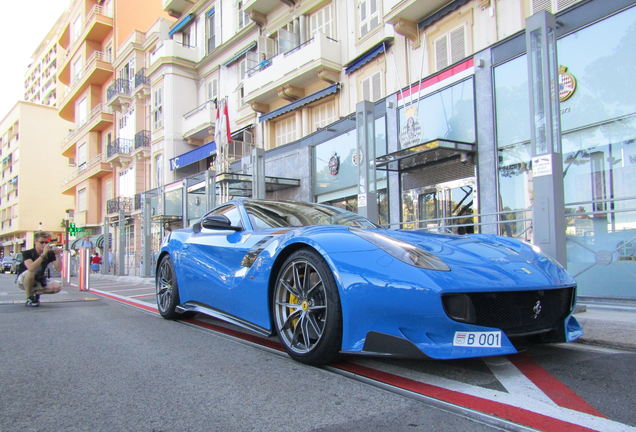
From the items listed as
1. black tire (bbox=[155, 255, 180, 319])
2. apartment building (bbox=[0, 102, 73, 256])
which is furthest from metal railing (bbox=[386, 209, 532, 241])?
apartment building (bbox=[0, 102, 73, 256])

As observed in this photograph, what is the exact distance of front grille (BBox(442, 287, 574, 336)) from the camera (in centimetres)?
253

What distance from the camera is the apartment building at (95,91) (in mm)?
31375

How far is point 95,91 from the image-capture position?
3397cm

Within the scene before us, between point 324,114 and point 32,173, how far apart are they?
54.8 m

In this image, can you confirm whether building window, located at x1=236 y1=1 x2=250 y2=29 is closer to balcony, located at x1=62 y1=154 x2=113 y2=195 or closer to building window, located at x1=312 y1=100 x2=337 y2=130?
building window, located at x1=312 y1=100 x2=337 y2=130

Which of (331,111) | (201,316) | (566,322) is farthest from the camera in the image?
(331,111)

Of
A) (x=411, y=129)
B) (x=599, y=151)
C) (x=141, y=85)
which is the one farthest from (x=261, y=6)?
(x=599, y=151)

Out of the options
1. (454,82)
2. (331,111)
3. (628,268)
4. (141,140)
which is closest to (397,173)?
(454,82)

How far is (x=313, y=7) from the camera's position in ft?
53.7

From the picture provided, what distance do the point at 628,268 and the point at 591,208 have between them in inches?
53.7

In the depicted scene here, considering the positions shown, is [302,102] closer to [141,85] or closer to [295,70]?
[295,70]


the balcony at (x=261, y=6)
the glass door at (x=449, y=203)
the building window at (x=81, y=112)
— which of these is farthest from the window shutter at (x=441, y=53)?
the building window at (x=81, y=112)

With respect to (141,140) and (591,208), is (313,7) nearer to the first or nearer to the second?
(591,208)

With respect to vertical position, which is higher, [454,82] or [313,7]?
[313,7]
